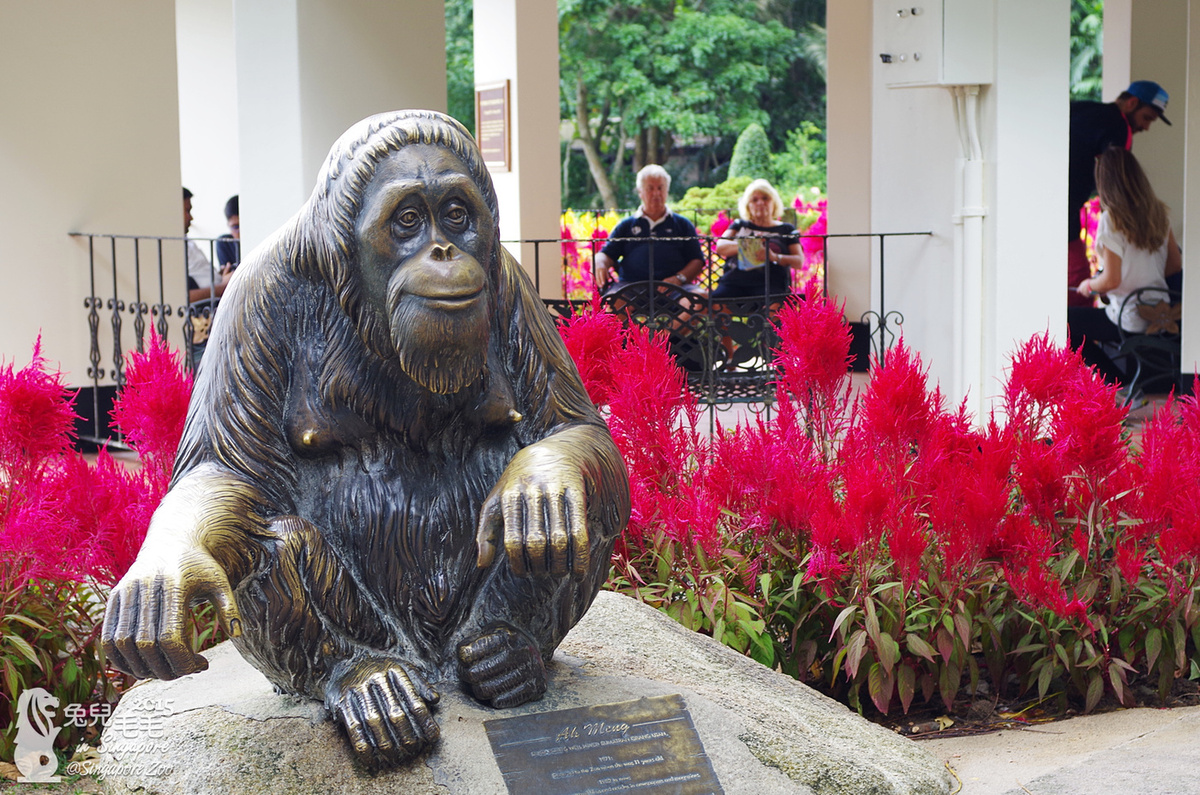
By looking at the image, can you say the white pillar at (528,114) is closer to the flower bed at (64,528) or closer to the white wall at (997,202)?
the white wall at (997,202)

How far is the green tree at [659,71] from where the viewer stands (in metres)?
27.5

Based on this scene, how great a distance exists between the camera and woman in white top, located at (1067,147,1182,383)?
724 cm

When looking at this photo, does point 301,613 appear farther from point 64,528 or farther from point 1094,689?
point 1094,689

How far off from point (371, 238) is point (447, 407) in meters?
0.37

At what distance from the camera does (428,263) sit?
7.20ft

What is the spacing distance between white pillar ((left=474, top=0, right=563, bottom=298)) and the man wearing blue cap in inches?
152

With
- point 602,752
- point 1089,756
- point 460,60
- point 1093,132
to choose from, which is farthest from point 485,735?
point 460,60

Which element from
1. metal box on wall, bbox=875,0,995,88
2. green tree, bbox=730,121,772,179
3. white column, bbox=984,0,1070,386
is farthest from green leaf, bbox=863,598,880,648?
green tree, bbox=730,121,772,179

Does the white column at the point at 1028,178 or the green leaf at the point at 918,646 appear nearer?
the green leaf at the point at 918,646

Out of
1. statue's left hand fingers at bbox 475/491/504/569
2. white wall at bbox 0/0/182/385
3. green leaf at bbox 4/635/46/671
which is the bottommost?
green leaf at bbox 4/635/46/671

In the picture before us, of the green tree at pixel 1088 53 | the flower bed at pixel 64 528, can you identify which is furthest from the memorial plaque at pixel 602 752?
the green tree at pixel 1088 53

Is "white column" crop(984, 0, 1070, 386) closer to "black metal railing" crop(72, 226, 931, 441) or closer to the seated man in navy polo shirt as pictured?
"black metal railing" crop(72, 226, 931, 441)

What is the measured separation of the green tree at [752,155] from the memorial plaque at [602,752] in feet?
80.3

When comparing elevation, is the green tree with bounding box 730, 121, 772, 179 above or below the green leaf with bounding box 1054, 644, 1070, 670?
above
